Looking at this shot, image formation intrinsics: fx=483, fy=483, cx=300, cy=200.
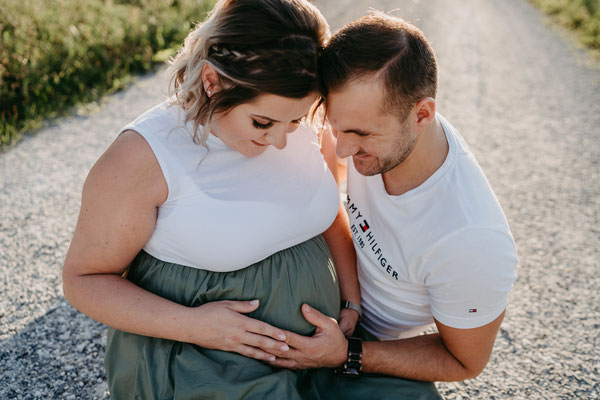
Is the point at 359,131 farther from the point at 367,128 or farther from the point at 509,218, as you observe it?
the point at 509,218

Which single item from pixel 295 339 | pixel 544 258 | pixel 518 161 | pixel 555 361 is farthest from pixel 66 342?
pixel 518 161

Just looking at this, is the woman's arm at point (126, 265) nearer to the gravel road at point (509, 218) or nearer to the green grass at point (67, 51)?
the gravel road at point (509, 218)

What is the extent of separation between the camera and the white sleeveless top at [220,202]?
188cm

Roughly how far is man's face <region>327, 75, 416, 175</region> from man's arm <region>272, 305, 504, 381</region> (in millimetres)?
714

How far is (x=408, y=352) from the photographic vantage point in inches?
88.0

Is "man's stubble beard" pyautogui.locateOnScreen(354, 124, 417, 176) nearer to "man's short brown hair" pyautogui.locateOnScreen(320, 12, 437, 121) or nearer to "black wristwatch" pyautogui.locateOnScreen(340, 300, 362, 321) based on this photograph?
"man's short brown hair" pyautogui.locateOnScreen(320, 12, 437, 121)

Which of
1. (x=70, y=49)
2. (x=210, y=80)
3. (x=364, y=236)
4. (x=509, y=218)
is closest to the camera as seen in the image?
(x=210, y=80)

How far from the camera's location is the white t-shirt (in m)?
1.90

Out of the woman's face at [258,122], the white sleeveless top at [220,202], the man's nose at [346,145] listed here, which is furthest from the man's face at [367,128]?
the white sleeveless top at [220,202]

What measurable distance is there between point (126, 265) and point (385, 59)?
134 cm

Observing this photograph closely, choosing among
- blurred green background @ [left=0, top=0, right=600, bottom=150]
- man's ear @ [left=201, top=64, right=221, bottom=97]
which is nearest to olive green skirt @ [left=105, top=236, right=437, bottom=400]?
man's ear @ [left=201, top=64, right=221, bottom=97]

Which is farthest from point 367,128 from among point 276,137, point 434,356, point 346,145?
point 434,356

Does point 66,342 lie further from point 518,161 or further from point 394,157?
point 518,161

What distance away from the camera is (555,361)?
10.3ft
